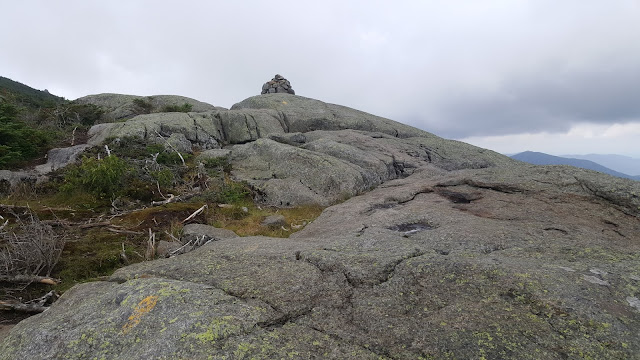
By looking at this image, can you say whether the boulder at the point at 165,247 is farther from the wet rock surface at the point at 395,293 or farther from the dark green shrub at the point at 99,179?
the dark green shrub at the point at 99,179

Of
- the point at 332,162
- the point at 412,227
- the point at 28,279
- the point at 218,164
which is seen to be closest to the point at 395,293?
the point at 412,227

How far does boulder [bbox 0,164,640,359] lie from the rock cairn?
162 feet

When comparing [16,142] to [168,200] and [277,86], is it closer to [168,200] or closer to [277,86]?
[168,200]

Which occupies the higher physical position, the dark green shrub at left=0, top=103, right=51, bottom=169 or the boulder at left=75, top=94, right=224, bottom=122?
the boulder at left=75, top=94, right=224, bottom=122

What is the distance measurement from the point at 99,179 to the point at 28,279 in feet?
25.0

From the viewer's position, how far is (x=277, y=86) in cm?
5488

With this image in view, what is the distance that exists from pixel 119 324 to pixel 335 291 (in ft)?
10.9

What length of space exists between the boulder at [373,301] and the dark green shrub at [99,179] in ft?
32.3

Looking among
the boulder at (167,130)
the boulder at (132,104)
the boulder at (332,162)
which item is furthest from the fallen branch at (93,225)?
the boulder at (132,104)

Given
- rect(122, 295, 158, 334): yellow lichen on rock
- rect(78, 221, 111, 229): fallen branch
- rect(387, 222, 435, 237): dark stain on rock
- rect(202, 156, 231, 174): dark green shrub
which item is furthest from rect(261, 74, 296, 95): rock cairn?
rect(122, 295, 158, 334): yellow lichen on rock

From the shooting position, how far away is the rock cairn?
54531 mm

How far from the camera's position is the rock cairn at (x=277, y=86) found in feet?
179

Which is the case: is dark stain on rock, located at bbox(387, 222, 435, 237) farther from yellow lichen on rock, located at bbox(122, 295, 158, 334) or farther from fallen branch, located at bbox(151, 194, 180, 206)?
fallen branch, located at bbox(151, 194, 180, 206)

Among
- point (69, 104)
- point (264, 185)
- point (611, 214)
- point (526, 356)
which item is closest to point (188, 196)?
point (264, 185)
